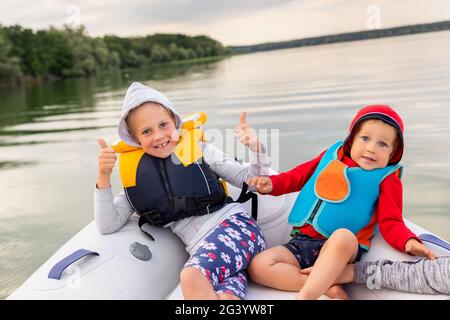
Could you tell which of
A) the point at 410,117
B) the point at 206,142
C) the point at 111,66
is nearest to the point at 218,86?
the point at 410,117

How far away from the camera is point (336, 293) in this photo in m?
1.50

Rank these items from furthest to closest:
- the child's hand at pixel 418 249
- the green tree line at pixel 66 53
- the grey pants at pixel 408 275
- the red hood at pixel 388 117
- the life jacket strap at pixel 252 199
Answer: the green tree line at pixel 66 53 < the life jacket strap at pixel 252 199 < the red hood at pixel 388 117 < the child's hand at pixel 418 249 < the grey pants at pixel 408 275

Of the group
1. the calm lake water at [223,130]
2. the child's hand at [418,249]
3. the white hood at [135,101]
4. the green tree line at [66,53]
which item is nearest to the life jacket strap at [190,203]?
the white hood at [135,101]

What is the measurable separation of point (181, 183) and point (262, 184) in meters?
0.29

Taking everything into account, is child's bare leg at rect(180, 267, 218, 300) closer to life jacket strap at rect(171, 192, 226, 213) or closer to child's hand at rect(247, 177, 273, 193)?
life jacket strap at rect(171, 192, 226, 213)

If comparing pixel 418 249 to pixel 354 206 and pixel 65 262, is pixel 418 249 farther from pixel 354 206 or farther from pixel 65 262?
pixel 65 262

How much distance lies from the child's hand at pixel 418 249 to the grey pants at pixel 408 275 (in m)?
0.02

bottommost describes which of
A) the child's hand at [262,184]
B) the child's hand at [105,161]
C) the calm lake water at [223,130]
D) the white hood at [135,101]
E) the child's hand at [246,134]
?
the calm lake water at [223,130]

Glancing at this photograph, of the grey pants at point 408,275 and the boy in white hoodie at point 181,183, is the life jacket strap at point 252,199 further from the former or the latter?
the grey pants at point 408,275

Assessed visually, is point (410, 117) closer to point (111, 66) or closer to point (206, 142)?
point (206, 142)

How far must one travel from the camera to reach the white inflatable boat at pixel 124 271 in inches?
59.2

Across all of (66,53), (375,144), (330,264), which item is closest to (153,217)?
(330,264)

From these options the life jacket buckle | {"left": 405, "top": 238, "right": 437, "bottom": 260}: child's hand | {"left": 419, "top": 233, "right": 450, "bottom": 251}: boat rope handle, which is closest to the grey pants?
{"left": 405, "top": 238, "right": 437, "bottom": 260}: child's hand

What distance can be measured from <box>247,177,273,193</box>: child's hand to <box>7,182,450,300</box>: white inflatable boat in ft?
1.15
